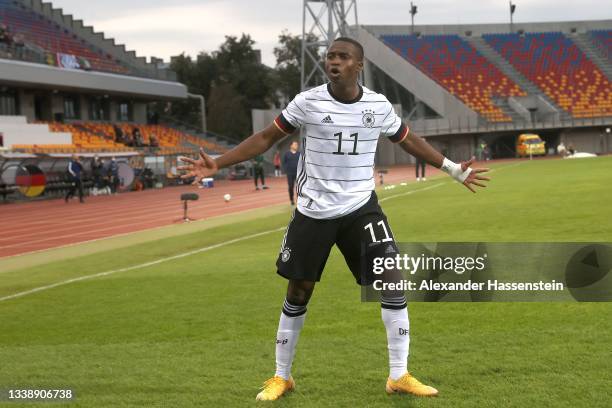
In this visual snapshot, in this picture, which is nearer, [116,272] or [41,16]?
[116,272]

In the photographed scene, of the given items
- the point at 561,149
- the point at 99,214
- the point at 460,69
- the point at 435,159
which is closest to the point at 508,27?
the point at 460,69

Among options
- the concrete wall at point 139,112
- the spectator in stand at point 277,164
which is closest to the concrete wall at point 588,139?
the spectator in stand at point 277,164

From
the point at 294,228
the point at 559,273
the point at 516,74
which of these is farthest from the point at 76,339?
the point at 516,74

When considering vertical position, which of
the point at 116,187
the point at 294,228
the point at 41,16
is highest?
the point at 41,16

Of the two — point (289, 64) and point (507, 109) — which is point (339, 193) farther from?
point (289, 64)

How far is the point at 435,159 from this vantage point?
6008mm

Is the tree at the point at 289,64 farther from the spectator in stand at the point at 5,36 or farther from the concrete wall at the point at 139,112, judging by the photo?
the spectator in stand at the point at 5,36

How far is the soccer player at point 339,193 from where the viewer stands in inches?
215

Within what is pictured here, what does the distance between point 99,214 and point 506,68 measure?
6135 cm

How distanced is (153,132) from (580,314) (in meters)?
55.3

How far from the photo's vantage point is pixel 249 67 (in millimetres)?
87250

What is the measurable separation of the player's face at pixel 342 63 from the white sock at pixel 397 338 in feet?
4.98

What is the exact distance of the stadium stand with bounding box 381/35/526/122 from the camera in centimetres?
7619

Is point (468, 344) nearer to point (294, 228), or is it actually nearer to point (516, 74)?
point (294, 228)
